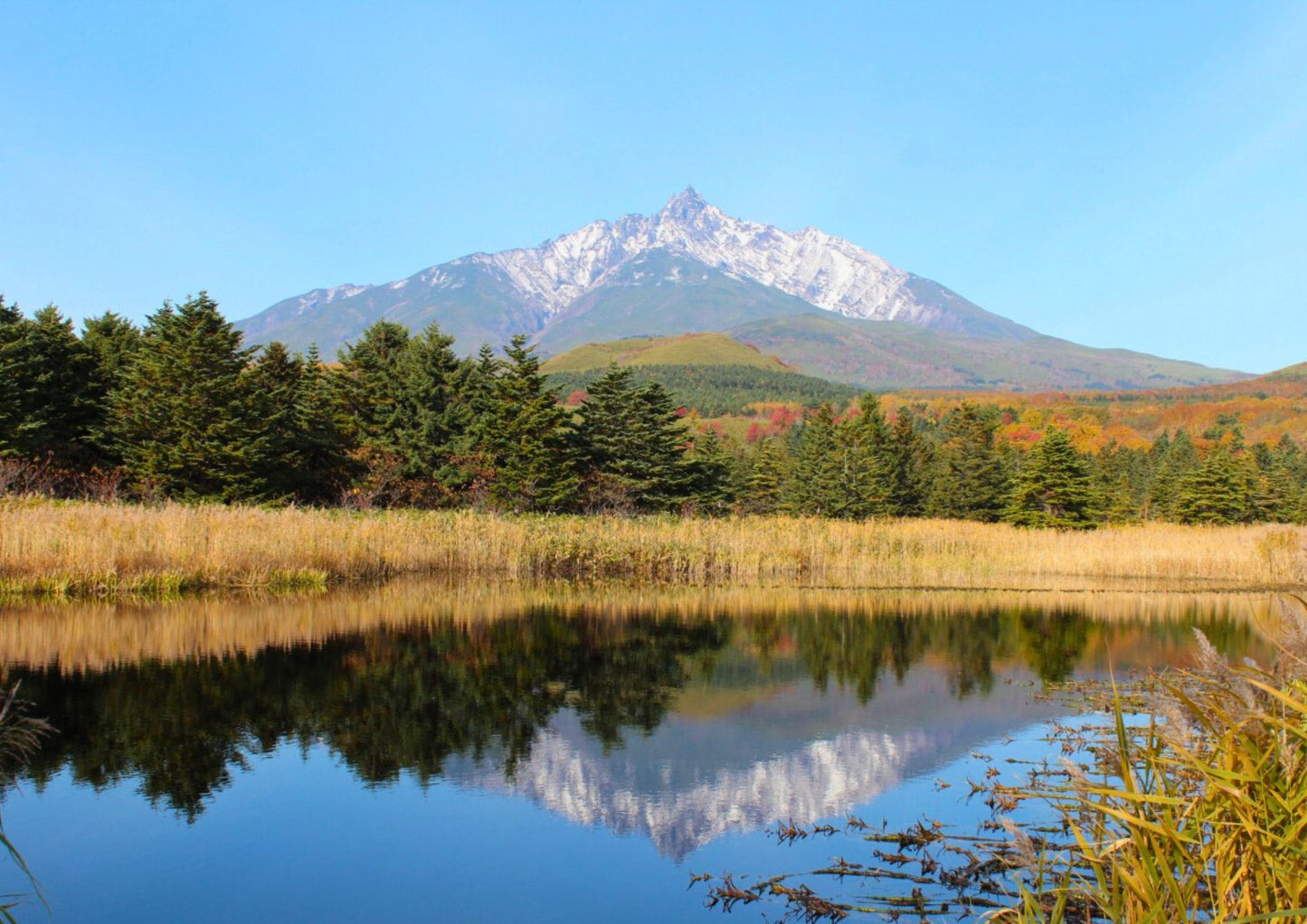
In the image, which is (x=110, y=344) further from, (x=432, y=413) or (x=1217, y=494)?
(x=1217, y=494)

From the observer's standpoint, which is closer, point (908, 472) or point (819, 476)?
point (819, 476)

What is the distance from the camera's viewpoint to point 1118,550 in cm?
2570

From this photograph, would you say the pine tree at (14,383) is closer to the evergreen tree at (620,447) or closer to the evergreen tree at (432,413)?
the evergreen tree at (432,413)

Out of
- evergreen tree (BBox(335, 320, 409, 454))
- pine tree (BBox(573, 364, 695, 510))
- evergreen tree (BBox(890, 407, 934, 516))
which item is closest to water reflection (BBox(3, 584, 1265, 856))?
pine tree (BBox(573, 364, 695, 510))


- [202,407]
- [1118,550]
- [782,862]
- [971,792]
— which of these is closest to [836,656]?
[971,792]

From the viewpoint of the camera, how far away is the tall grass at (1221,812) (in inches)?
115

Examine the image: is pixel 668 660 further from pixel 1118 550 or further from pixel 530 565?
pixel 1118 550

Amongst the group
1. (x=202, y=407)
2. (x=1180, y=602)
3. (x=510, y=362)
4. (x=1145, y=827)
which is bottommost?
(x=1180, y=602)

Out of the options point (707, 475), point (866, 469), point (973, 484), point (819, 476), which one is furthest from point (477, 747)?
point (973, 484)

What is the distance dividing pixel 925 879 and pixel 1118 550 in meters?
23.3

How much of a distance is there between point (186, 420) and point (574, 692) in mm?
25509

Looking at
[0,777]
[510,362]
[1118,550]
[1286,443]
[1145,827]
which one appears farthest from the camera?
[1286,443]

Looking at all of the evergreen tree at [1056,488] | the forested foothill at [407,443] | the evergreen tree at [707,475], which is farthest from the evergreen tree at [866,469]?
the evergreen tree at [1056,488]

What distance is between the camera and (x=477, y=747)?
801 centimetres
